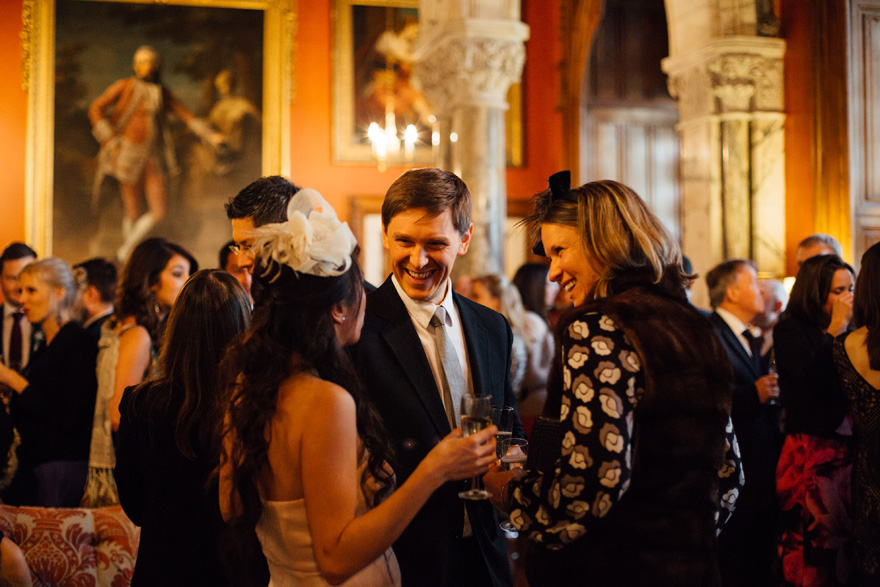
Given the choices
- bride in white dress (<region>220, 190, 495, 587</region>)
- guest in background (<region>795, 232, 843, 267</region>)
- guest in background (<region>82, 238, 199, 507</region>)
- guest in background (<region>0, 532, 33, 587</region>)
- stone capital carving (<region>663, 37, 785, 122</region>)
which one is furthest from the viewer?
stone capital carving (<region>663, 37, 785, 122</region>)

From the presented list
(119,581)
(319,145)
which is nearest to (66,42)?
(319,145)

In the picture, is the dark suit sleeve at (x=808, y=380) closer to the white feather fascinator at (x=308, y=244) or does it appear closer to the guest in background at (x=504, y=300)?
the guest in background at (x=504, y=300)

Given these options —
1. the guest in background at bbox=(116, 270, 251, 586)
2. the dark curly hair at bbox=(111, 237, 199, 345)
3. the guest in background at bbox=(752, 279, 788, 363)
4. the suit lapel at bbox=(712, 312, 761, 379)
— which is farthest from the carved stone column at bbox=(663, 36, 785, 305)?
the guest in background at bbox=(116, 270, 251, 586)

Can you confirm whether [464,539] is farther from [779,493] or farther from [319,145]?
[319,145]

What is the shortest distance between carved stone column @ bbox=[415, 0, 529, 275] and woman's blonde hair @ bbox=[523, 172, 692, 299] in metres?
4.97

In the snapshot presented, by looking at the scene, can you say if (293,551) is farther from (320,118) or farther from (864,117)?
(320,118)

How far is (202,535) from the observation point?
2133 millimetres

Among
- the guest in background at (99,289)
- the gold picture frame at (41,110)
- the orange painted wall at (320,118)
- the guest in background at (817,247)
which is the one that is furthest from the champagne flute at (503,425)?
the gold picture frame at (41,110)

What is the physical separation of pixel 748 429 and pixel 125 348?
278cm

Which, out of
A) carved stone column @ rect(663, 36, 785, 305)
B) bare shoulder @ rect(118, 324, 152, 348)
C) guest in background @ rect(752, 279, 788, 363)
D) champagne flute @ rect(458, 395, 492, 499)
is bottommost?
champagne flute @ rect(458, 395, 492, 499)

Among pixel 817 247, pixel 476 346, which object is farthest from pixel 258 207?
pixel 817 247

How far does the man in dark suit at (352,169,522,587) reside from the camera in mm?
2150

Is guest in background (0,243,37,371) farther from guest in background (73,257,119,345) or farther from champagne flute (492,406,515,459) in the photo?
champagne flute (492,406,515,459)

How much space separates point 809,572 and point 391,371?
2364 millimetres
